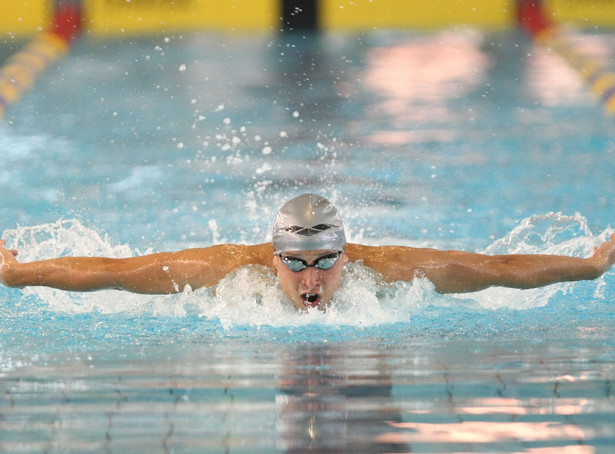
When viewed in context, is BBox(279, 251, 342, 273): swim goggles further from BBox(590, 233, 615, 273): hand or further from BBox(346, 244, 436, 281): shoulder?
BBox(590, 233, 615, 273): hand

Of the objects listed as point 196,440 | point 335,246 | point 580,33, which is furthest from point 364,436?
point 580,33

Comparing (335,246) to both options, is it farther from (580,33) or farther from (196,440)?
(580,33)

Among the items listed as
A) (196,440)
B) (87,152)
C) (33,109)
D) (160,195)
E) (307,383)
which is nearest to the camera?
(196,440)

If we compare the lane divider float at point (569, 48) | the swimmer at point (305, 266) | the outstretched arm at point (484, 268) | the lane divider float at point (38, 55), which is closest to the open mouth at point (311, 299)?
the swimmer at point (305, 266)

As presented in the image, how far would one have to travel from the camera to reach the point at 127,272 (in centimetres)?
342

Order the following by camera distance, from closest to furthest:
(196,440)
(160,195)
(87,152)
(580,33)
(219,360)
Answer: (196,440), (219,360), (160,195), (87,152), (580,33)

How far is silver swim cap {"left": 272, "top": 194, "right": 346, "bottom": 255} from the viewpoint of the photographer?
330 centimetres

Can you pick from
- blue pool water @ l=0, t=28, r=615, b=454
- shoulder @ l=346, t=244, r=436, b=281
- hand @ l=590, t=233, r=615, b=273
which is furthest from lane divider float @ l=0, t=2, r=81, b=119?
hand @ l=590, t=233, r=615, b=273

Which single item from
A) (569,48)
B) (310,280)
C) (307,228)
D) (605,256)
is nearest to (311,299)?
(310,280)

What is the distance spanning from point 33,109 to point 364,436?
5755 millimetres

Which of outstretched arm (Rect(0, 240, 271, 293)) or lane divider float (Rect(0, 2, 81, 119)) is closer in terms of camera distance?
outstretched arm (Rect(0, 240, 271, 293))

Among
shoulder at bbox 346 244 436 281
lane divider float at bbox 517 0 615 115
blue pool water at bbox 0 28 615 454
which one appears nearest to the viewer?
blue pool water at bbox 0 28 615 454

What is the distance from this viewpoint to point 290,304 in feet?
11.4

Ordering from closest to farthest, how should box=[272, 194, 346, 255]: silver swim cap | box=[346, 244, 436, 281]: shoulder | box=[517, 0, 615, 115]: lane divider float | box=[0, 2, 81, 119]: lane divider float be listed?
box=[272, 194, 346, 255]: silver swim cap, box=[346, 244, 436, 281]: shoulder, box=[517, 0, 615, 115]: lane divider float, box=[0, 2, 81, 119]: lane divider float
